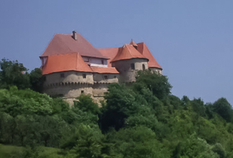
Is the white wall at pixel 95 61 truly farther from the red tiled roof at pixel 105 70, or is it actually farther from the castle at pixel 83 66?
the red tiled roof at pixel 105 70

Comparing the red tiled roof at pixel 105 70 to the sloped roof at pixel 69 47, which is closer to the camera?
the red tiled roof at pixel 105 70

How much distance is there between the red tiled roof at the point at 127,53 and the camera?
77531 mm

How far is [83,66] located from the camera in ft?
235

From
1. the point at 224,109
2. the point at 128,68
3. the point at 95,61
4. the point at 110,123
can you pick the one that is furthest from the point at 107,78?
the point at 224,109

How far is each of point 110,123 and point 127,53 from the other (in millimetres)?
12325

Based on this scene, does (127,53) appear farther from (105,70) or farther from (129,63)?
(105,70)

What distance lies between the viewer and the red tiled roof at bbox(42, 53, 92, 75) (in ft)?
230

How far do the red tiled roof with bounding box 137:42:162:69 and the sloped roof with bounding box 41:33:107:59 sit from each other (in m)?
9.88

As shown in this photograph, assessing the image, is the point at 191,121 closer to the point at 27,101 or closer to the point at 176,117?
the point at 176,117

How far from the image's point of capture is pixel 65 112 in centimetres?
6444

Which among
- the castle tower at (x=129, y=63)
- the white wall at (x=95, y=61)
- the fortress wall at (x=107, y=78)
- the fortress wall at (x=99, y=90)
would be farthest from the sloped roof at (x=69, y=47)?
the fortress wall at (x=99, y=90)

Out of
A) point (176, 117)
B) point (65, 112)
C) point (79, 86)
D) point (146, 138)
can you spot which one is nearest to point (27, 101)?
Answer: point (65, 112)

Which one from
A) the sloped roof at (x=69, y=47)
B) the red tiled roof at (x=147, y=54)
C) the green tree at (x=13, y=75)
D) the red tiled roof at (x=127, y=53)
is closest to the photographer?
the green tree at (x=13, y=75)

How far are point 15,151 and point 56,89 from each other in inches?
847
